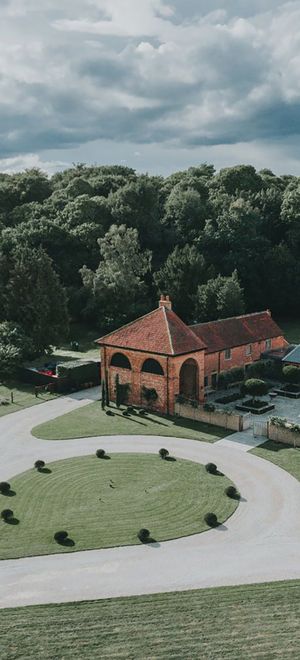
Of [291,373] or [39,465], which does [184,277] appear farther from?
[39,465]

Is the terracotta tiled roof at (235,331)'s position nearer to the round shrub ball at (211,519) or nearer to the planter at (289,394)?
the planter at (289,394)

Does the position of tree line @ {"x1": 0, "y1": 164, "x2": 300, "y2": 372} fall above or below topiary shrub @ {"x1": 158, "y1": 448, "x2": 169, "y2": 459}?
above

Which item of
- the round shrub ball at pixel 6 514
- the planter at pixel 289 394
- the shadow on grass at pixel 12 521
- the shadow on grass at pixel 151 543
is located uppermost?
the planter at pixel 289 394

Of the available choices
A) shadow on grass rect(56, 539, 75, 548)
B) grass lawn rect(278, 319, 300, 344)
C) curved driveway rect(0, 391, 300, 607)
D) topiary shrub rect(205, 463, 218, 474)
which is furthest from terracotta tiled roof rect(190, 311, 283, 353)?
shadow on grass rect(56, 539, 75, 548)

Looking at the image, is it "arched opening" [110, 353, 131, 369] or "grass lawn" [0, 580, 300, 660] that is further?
"arched opening" [110, 353, 131, 369]

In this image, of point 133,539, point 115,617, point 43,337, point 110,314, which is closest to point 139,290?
point 110,314

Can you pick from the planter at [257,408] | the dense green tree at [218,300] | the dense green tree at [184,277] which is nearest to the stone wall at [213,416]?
the planter at [257,408]

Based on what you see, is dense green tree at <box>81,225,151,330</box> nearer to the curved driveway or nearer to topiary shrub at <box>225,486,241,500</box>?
the curved driveway

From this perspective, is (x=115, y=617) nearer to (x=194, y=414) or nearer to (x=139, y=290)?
(x=194, y=414)
